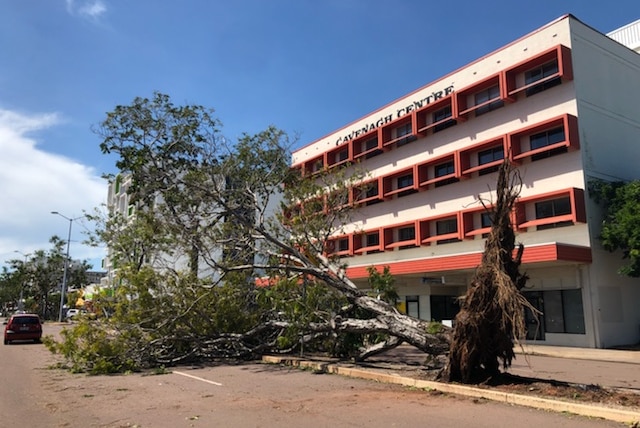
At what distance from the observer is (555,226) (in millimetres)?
23531

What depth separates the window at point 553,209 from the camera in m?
23.2

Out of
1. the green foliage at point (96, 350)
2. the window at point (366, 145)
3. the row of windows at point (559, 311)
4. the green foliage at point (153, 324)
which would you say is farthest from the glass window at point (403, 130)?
the green foliage at point (96, 350)

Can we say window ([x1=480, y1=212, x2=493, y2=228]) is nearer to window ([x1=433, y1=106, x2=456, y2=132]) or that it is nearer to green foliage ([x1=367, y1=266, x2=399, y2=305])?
window ([x1=433, y1=106, x2=456, y2=132])

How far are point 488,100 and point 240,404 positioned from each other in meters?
23.1

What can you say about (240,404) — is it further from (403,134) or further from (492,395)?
(403,134)

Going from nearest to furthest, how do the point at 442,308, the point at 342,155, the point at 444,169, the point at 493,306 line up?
the point at 493,306 < the point at 444,169 < the point at 442,308 < the point at 342,155

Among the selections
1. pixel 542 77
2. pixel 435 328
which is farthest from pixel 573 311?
pixel 435 328

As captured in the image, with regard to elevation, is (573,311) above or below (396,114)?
below

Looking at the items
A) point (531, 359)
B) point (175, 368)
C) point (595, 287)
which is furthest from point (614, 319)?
point (175, 368)

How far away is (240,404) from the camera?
31.7 feet

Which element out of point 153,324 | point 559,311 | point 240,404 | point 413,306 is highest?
point 413,306

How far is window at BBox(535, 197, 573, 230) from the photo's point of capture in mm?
23156

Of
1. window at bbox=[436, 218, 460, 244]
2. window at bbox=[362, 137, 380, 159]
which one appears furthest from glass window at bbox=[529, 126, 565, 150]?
window at bbox=[362, 137, 380, 159]

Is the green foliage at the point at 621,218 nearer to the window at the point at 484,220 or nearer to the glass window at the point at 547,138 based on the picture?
the glass window at the point at 547,138
